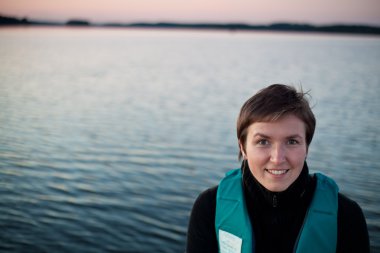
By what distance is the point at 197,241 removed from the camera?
2729mm

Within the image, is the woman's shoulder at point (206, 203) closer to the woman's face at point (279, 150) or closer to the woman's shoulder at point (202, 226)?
the woman's shoulder at point (202, 226)

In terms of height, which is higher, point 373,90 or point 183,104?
point 373,90

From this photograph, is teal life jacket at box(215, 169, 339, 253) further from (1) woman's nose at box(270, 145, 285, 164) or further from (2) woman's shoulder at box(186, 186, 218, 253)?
(1) woman's nose at box(270, 145, 285, 164)

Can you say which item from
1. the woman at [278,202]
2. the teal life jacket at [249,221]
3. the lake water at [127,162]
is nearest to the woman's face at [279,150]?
the woman at [278,202]

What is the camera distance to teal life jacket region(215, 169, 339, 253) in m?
2.54

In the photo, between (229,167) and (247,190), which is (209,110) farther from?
(247,190)

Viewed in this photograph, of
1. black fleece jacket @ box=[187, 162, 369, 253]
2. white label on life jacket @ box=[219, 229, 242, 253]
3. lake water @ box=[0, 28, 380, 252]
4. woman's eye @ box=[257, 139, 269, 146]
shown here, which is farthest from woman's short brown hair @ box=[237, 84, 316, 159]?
lake water @ box=[0, 28, 380, 252]

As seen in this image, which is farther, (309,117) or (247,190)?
(247,190)

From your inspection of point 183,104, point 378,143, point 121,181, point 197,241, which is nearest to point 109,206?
point 121,181

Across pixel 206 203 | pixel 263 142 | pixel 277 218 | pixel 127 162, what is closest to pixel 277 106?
pixel 263 142

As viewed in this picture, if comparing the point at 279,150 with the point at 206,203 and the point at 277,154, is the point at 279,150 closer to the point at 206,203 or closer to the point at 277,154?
the point at 277,154

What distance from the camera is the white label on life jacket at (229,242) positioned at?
2.68 metres

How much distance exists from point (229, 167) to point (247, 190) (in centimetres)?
908

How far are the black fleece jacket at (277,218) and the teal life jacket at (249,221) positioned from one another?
0.14 feet
